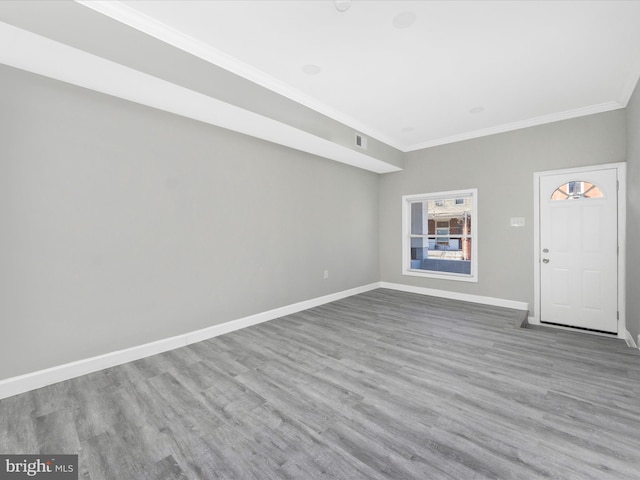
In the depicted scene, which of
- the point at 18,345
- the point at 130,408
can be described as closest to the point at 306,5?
the point at 130,408

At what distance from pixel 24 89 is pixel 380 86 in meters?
3.35

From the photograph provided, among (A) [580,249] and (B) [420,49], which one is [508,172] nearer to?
(A) [580,249]

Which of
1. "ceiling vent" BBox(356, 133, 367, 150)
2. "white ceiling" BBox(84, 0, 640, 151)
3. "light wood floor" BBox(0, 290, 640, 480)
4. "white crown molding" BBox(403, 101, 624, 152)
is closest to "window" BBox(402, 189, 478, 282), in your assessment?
"white crown molding" BBox(403, 101, 624, 152)

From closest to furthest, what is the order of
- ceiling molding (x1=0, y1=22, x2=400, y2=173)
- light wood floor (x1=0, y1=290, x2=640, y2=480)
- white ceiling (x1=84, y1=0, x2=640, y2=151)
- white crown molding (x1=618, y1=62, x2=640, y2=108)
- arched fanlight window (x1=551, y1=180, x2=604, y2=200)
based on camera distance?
light wood floor (x1=0, y1=290, x2=640, y2=480), ceiling molding (x1=0, y1=22, x2=400, y2=173), white ceiling (x1=84, y1=0, x2=640, y2=151), white crown molding (x1=618, y1=62, x2=640, y2=108), arched fanlight window (x1=551, y1=180, x2=604, y2=200)

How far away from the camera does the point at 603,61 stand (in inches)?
112

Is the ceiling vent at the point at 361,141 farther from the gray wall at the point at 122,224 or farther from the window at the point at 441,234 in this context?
the window at the point at 441,234

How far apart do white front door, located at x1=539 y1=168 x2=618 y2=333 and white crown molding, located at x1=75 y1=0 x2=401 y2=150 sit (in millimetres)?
3578

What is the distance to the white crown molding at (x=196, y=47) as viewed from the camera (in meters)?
2.08

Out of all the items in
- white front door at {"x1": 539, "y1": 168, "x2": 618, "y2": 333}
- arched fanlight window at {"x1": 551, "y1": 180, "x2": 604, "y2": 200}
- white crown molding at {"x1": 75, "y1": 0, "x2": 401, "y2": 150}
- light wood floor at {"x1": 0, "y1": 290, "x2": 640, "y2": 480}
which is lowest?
light wood floor at {"x1": 0, "y1": 290, "x2": 640, "y2": 480}

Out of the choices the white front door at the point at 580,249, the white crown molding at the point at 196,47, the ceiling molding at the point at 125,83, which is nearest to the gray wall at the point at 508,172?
the white front door at the point at 580,249

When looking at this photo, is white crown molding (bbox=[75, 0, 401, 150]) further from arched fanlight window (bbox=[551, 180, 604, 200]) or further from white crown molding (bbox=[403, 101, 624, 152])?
arched fanlight window (bbox=[551, 180, 604, 200])

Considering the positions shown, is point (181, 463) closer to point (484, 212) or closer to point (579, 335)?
point (579, 335)

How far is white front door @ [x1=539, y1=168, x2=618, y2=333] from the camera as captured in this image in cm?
378

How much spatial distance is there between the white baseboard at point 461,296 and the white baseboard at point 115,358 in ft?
9.11
